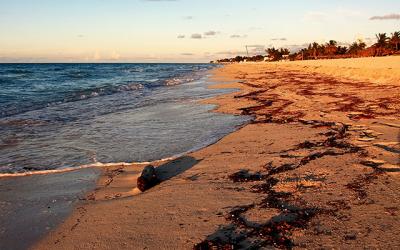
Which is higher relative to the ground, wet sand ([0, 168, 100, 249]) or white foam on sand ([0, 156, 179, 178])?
white foam on sand ([0, 156, 179, 178])

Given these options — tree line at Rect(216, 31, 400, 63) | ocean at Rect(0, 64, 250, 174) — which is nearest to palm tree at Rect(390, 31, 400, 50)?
tree line at Rect(216, 31, 400, 63)

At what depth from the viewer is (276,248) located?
3311 millimetres

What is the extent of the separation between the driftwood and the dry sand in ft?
Answer: 0.36

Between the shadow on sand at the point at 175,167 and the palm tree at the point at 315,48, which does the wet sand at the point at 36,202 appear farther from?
the palm tree at the point at 315,48

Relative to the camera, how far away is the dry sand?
3.57m

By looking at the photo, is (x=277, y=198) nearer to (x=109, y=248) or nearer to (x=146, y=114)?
(x=109, y=248)

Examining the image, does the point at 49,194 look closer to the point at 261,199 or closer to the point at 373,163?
the point at 261,199

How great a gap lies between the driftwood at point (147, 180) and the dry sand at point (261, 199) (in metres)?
0.11

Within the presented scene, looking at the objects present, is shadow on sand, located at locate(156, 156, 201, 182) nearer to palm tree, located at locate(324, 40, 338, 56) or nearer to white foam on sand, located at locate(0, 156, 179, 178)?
white foam on sand, located at locate(0, 156, 179, 178)

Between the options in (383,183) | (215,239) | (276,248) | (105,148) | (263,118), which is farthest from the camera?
(263,118)

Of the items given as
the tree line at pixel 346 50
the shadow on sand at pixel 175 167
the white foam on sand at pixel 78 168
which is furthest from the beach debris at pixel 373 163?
the tree line at pixel 346 50

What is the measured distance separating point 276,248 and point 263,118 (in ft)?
23.6

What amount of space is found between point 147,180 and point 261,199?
1.78 metres

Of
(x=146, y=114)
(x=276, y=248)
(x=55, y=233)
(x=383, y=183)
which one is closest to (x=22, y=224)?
(x=55, y=233)
